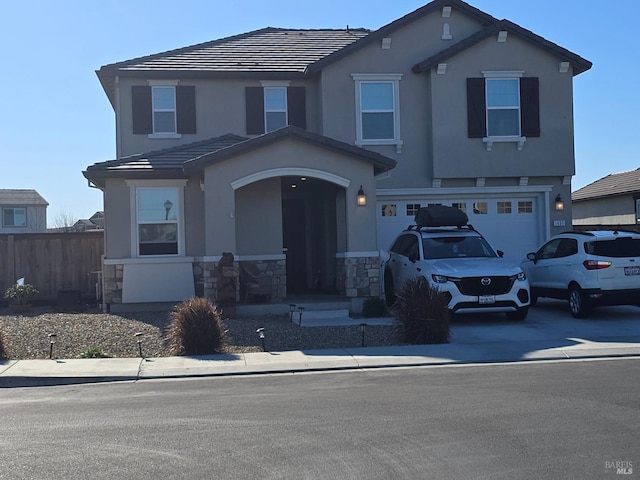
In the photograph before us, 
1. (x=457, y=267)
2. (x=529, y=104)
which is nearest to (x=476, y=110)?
(x=529, y=104)

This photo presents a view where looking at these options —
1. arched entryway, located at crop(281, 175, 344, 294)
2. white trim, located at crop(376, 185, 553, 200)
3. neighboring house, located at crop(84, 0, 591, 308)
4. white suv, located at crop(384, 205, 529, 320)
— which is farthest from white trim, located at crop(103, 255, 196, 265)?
white trim, located at crop(376, 185, 553, 200)

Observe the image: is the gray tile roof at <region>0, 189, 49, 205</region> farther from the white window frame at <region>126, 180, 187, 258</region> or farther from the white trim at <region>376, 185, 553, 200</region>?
the white trim at <region>376, 185, 553, 200</region>

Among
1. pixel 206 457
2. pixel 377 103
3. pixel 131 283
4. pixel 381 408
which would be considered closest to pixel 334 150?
pixel 377 103

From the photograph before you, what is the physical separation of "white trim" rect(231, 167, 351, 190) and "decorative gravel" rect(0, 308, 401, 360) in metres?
3.05

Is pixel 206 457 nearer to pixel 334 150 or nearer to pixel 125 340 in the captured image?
pixel 125 340

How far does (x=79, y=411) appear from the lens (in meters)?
8.21

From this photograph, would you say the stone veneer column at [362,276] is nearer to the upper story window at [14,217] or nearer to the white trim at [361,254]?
the white trim at [361,254]

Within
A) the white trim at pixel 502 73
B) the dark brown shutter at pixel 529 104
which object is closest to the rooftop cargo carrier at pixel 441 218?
the dark brown shutter at pixel 529 104

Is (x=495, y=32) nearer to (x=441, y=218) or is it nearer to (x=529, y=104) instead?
(x=529, y=104)

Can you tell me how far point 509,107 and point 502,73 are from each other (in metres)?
0.94

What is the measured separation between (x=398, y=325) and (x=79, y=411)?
6.29 metres

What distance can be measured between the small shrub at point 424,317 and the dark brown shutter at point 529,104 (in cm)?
888

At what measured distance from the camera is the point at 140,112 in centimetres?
1938

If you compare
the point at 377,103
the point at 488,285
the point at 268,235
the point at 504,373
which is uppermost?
the point at 377,103
